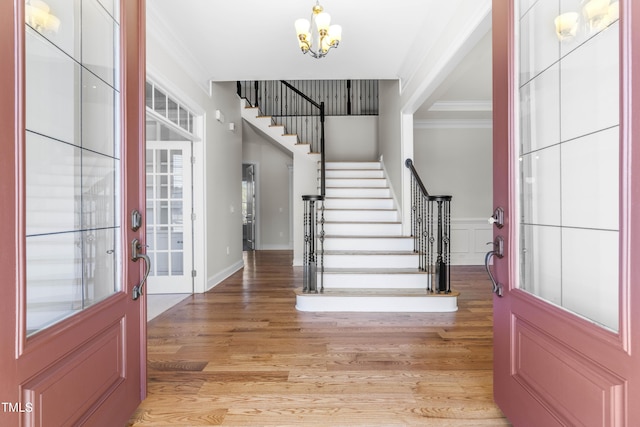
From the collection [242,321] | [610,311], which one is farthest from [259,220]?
[610,311]

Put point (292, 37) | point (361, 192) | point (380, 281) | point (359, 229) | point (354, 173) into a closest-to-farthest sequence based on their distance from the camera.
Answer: point (292, 37), point (380, 281), point (359, 229), point (361, 192), point (354, 173)

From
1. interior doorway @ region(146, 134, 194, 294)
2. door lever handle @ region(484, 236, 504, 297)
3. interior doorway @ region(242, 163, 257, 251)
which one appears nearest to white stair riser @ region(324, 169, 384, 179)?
interior doorway @ region(146, 134, 194, 294)

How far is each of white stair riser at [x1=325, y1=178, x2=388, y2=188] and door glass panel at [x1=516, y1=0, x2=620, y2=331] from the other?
454 cm

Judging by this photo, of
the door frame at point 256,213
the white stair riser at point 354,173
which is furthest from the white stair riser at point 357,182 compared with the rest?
the door frame at point 256,213

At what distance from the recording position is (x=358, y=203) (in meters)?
5.70

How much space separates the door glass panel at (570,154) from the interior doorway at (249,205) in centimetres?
791

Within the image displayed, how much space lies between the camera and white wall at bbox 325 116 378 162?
7.74 metres

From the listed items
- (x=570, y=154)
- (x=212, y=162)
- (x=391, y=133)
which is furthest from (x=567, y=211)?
(x=391, y=133)

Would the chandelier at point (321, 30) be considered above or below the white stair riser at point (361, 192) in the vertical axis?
above

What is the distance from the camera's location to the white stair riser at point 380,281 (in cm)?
391

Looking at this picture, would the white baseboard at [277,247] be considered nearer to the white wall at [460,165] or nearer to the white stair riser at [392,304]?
the white wall at [460,165]

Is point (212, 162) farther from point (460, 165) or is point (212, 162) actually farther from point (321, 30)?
point (460, 165)

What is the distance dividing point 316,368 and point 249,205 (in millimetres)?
7186

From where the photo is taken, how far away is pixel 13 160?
98cm
